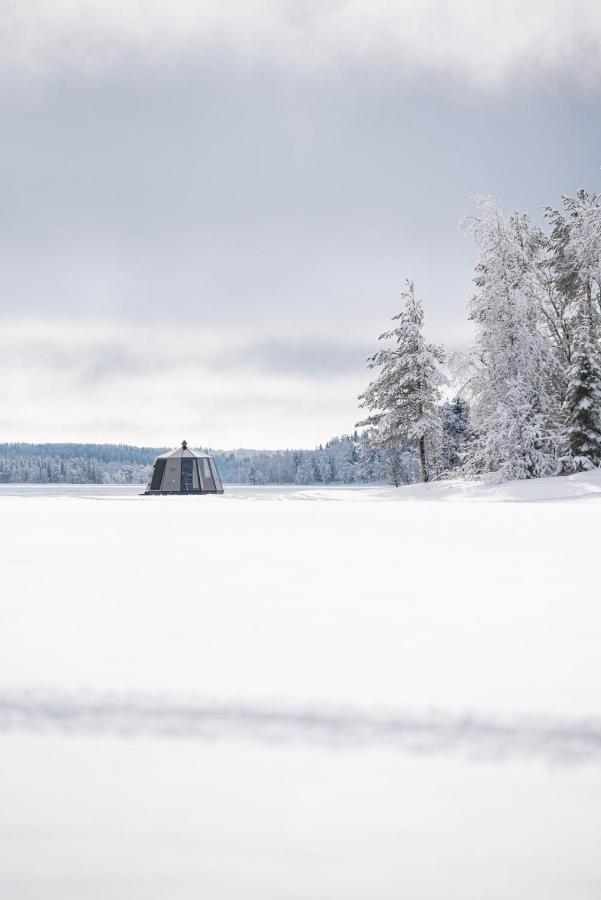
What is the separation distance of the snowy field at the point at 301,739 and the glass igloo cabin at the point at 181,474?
25.9 metres

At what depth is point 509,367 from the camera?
19.8 metres

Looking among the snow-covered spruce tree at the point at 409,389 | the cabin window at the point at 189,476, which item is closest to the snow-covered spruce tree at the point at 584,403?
the snow-covered spruce tree at the point at 409,389

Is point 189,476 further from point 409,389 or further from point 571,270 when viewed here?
point 571,270

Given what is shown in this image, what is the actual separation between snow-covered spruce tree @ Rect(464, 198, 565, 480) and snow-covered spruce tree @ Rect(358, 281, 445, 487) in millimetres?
6089

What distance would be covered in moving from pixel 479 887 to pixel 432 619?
2393 mm

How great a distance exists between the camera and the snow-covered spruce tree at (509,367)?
19.3 meters

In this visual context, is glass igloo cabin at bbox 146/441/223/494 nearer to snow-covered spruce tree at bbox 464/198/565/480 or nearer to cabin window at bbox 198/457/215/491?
cabin window at bbox 198/457/215/491

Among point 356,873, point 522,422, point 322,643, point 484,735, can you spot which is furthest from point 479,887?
point 522,422

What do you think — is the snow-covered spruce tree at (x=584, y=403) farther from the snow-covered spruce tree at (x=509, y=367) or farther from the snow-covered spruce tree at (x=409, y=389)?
the snow-covered spruce tree at (x=409, y=389)

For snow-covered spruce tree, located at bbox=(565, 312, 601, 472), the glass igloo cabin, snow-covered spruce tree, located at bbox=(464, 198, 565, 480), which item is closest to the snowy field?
snow-covered spruce tree, located at bbox=(464, 198, 565, 480)

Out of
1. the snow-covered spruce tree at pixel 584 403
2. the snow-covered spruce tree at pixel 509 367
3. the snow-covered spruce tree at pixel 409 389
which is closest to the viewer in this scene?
the snow-covered spruce tree at pixel 509 367

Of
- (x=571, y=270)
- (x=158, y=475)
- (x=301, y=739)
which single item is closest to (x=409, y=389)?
(x=571, y=270)

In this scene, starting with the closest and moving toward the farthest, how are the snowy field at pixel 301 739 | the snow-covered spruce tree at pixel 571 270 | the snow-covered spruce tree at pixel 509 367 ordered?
the snowy field at pixel 301 739 < the snow-covered spruce tree at pixel 509 367 < the snow-covered spruce tree at pixel 571 270

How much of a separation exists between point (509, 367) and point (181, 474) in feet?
54.0
